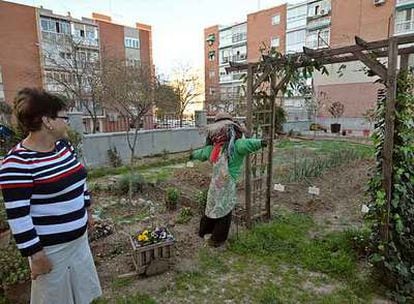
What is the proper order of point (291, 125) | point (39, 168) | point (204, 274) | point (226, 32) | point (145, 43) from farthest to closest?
point (226, 32), point (145, 43), point (291, 125), point (204, 274), point (39, 168)

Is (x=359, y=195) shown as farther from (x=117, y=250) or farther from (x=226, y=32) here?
(x=226, y=32)

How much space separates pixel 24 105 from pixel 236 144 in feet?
6.88

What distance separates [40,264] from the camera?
142 centimetres

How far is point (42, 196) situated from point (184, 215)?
113 inches

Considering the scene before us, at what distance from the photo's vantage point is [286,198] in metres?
5.01

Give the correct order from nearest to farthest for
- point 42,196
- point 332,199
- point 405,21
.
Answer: point 42,196 → point 332,199 → point 405,21

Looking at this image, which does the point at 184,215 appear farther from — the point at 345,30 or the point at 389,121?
the point at 345,30

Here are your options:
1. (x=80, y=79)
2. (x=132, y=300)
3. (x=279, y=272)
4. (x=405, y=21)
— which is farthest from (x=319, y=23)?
(x=132, y=300)

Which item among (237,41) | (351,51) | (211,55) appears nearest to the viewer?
(351,51)

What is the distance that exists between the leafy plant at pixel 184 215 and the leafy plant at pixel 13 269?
1963 mm

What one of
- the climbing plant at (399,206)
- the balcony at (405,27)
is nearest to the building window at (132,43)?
the balcony at (405,27)

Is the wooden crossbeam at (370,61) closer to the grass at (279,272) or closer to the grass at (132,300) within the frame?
the grass at (279,272)

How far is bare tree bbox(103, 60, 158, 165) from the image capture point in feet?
18.5

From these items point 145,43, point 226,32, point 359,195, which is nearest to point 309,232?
point 359,195
